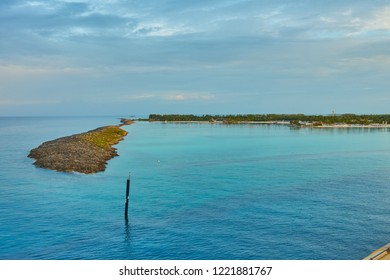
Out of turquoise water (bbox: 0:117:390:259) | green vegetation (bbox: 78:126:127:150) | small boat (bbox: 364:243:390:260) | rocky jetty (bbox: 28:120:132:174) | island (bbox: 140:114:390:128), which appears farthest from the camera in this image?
island (bbox: 140:114:390:128)

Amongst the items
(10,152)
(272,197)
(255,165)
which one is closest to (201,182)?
(272,197)

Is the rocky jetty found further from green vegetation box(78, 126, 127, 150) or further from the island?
the island

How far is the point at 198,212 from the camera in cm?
2492

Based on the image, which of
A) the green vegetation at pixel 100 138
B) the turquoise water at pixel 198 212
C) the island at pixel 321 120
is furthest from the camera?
the island at pixel 321 120

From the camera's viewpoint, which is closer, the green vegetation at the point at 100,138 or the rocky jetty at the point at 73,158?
the rocky jetty at the point at 73,158

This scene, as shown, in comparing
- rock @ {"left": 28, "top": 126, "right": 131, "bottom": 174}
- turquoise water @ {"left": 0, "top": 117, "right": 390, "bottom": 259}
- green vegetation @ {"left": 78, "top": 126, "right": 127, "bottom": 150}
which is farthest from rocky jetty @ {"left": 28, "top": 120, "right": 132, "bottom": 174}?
green vegetation @ {"left": 78, "top": 126, "right": 127, "bottom": 150}

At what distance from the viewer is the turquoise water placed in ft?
62.2

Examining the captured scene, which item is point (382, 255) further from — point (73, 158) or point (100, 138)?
point (100, 138)

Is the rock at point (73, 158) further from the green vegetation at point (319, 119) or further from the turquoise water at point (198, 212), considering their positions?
the green vegetation at point (319, 119)

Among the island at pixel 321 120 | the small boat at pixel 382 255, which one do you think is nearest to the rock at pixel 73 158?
the small boat at pixel 382 255

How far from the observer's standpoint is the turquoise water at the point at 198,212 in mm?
18969

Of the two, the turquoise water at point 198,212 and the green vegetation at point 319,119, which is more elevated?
the green vegetation at point 319,119

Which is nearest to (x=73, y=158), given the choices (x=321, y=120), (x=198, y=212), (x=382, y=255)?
(x=198, y=212)

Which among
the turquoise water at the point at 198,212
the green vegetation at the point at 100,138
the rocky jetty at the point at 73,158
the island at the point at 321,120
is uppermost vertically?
the island at the point at 321,120
